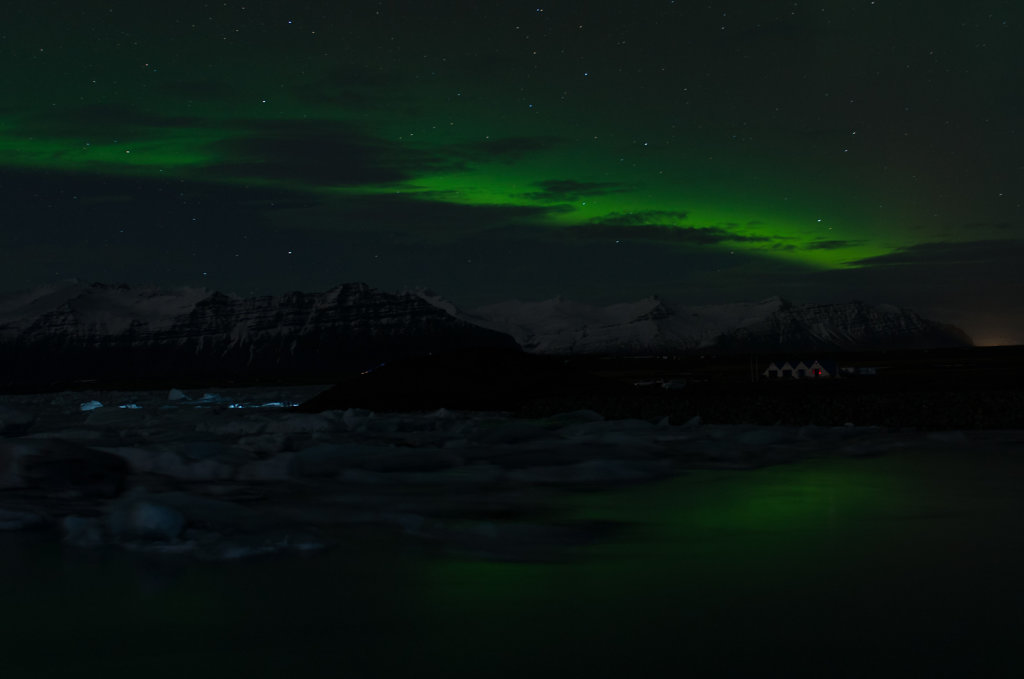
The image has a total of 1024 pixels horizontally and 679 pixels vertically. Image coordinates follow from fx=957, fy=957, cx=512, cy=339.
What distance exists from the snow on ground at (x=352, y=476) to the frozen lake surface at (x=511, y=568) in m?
0.11

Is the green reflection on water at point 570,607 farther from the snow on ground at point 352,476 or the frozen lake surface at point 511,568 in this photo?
the snow on ground at point 352,476

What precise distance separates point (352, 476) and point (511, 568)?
12872 millimetres

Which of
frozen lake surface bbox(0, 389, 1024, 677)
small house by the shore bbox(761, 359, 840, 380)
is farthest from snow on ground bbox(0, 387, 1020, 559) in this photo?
small house by the shore bbox(761, 359, 840, 380)

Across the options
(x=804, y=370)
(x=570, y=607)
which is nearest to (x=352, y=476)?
(x=570, y=607)

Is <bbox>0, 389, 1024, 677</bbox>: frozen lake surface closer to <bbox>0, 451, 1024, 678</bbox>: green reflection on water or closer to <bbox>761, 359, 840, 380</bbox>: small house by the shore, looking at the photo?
<bbox>0, 451, 1024, 678</bbox>: green reflection on water

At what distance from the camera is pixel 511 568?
47.0 feet

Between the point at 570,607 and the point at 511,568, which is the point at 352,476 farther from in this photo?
the point at 570,607

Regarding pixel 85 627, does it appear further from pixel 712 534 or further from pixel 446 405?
pixel 446 405

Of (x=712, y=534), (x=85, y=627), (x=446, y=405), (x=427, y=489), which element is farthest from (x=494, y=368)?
(x=85, y=627)

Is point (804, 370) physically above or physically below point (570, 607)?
above

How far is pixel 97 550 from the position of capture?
15.7 m

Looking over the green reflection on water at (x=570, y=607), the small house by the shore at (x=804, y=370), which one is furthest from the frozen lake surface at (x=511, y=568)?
the small house by the shore at (x=804, y=370)

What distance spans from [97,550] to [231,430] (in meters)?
31.0

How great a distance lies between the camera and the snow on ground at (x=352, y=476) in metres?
16.5
